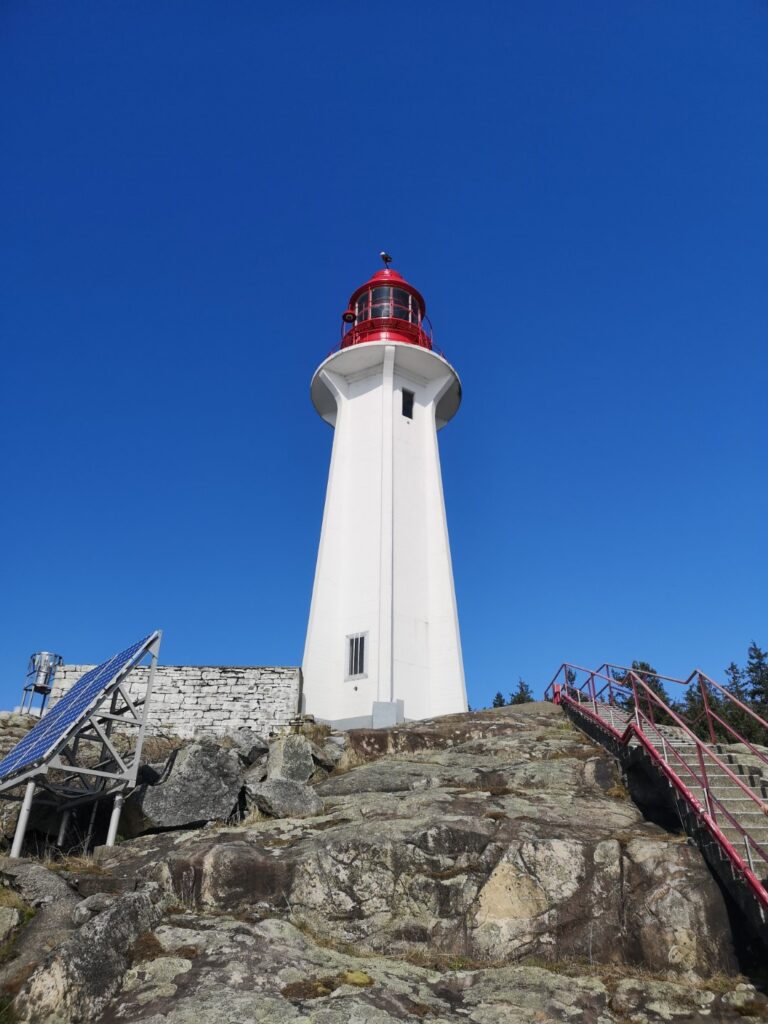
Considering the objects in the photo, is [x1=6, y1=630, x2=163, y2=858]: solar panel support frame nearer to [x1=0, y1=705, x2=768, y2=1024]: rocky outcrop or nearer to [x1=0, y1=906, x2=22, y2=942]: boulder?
[x1=0, y1=705, x2=768, y2=1024]: rocky outcrop

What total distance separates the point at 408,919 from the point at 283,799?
4014 millimetres

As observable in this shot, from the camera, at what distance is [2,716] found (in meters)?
19.0

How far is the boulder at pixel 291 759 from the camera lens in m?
14.6

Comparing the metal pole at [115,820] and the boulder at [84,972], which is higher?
the metal pole at [115,820]

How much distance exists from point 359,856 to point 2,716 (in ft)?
43.4

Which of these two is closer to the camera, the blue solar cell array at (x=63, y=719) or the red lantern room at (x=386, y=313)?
the blue solar cell array at (x=63, y=719)

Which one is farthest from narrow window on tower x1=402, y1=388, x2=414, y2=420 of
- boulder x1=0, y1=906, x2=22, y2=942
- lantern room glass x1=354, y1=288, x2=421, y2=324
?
boulder x1=0, y1=906, x2=22, y2=942

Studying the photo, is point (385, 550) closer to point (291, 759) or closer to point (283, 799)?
point (291, 759)

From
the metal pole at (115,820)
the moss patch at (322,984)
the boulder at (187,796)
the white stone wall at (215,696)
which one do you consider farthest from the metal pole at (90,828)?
the moss patch at (322,984)

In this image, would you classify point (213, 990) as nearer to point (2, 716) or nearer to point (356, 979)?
point (356, 979)

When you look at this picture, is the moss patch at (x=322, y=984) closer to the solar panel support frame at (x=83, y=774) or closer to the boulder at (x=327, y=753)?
the solar panel support frame at (x=83, y=774)

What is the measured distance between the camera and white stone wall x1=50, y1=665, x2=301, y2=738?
19703mm

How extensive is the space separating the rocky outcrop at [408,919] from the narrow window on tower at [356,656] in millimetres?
9236

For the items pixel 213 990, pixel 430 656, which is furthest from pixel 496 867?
pixel 430 656
